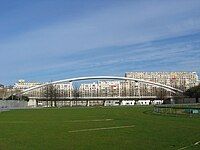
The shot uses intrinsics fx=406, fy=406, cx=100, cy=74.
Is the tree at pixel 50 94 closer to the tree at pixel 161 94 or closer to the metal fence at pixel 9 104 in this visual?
the metal fence at pixel 9 104

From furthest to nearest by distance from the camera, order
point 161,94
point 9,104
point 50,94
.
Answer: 1. point 161,94
2. point 50,94
3. point 9,104

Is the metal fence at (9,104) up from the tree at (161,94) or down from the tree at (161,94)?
down

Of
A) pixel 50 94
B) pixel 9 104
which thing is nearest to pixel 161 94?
pixel 50 94

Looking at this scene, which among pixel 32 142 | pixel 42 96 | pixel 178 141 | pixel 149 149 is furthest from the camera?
pixel 42 96

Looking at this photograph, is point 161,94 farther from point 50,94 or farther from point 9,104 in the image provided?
point 9,104

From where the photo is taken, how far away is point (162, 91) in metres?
172

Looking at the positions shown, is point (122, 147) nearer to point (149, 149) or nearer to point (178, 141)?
point (149, 149)

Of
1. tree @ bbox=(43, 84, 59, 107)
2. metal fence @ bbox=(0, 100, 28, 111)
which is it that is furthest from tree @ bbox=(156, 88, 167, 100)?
metal fence @ bbox=(0, 100, 28, 111)

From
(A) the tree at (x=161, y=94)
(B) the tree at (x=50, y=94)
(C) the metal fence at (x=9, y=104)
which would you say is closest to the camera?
(C) the metal fence at (x=9, y=104)

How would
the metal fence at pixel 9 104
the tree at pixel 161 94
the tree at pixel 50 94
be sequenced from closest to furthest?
the metal fence at pixel 9 104, the tree at pixel 50 94, the tree at pixel 161 94

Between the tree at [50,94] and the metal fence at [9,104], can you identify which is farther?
the tree at [50,94]

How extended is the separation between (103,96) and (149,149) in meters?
170

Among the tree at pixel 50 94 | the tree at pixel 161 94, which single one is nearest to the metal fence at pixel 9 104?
the tree at pixel 50 94

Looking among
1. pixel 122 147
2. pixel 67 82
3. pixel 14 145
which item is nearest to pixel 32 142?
pixel 14 145
